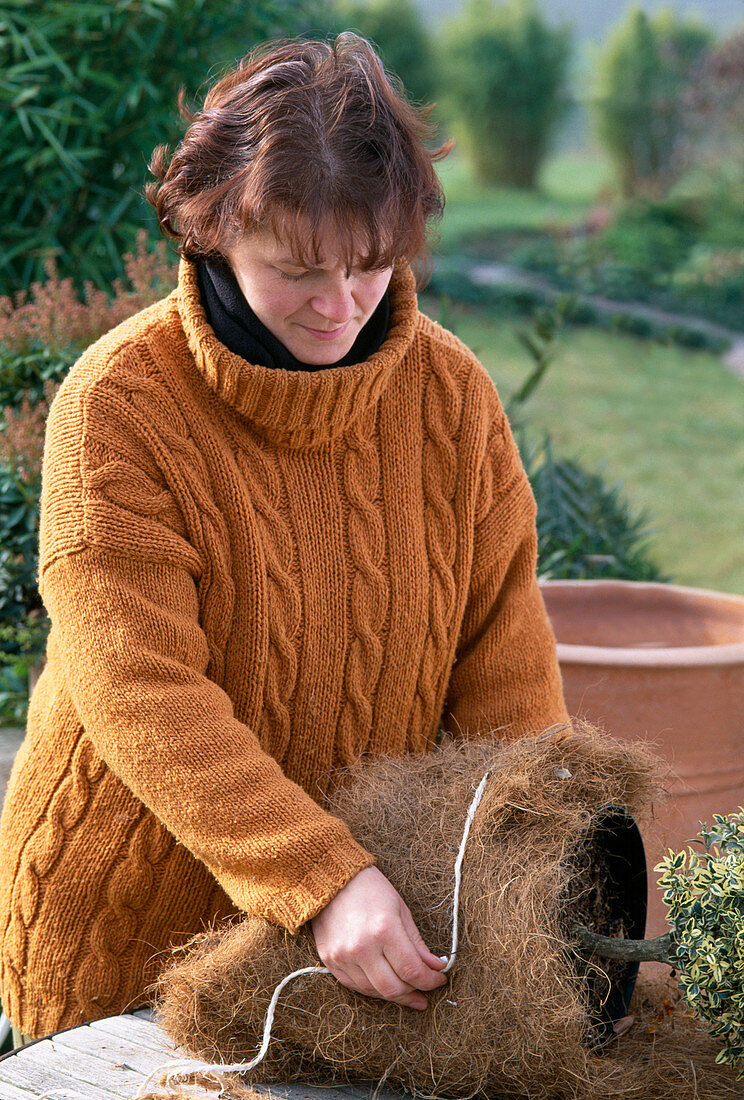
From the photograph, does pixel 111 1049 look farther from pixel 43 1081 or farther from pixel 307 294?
pixel 307 294

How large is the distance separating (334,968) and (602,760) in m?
0.39

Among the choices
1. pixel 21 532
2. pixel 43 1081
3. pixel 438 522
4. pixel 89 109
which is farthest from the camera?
pixel 89 109

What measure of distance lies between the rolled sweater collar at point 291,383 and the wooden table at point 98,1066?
2.51ft

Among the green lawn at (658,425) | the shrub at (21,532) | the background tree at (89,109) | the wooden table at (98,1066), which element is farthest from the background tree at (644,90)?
the wooden table at (98,1066)

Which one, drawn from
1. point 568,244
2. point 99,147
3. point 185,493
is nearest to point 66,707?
point 185,493

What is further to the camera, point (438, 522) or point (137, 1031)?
point (438, 522)

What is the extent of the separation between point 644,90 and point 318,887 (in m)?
12.1

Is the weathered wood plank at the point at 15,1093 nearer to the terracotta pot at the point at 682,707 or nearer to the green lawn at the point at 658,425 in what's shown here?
the terracotta pot at the point at 682,707

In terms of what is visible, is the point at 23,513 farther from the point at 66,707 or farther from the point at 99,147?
the point at 99,147

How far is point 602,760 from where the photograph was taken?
130cm

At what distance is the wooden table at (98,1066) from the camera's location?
1211 millimetres

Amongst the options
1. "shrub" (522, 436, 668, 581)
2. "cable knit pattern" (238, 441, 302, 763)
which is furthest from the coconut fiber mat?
"shrub" (522, 436, 668, 581)

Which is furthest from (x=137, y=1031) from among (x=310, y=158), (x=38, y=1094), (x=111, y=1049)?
(x=310, y=158)

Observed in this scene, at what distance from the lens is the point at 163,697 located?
4.31 ft
